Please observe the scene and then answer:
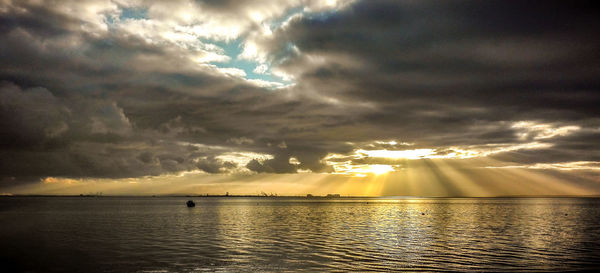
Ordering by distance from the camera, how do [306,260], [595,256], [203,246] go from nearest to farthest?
[306,260] < [595,256] < [203,246]

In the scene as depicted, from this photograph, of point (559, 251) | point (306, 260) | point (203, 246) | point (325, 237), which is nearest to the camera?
point (306, 260)

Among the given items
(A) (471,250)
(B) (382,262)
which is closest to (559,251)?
(A) (471,250)

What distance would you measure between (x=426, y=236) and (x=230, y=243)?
109 feet

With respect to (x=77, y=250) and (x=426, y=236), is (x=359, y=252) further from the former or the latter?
(x=77, y=250)

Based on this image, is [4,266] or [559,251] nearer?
[4,266]

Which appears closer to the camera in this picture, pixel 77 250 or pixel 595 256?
pixel 595 256

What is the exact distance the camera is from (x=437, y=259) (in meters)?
42.9

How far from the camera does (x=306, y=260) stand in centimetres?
4191

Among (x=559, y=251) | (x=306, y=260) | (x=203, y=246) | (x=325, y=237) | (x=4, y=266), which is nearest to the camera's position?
(x=4, y=266)

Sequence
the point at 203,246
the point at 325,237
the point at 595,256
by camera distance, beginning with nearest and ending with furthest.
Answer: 1. the point at 595,256
2. the point at 203,246
3. the point at 325,237

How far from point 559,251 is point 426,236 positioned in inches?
792

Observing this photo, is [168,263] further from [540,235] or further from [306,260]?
[540,235]

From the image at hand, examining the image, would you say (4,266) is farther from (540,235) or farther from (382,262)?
(540,235)

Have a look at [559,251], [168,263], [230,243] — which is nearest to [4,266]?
[168,263]
